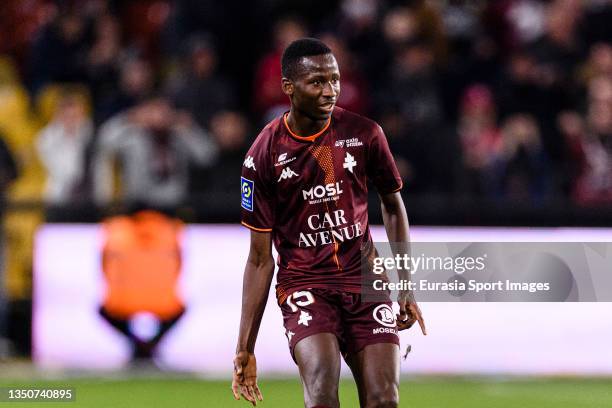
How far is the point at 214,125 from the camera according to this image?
1263cm

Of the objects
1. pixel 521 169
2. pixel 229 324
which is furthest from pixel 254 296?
pixel 521 169

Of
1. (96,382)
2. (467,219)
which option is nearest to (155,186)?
(96,382)

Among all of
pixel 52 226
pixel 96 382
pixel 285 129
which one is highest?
pixel 285 129

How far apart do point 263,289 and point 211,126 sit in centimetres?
632

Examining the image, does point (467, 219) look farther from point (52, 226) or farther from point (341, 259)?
point (341, 259)

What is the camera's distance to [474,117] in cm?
1266

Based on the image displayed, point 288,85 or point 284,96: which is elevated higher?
point 288,85

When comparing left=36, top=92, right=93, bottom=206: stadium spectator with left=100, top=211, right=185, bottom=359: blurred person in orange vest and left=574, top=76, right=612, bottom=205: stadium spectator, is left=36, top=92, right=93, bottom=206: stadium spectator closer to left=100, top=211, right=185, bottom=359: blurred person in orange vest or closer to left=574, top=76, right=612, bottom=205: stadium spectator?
left=100, top=211, right=185, bottom=359: blurred person in orange vest

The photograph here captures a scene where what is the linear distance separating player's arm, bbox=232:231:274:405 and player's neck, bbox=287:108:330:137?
0.56 metres

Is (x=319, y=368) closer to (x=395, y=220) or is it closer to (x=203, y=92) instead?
(x=395, y=220)

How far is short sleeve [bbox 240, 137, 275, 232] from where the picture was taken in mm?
6574

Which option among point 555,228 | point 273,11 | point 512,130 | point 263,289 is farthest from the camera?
point 273,11

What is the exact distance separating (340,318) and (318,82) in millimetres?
1223

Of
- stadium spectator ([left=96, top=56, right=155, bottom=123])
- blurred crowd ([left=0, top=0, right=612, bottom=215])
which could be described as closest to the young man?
blurred crowd ([left=0, top=0, right=612, bottom=215])
